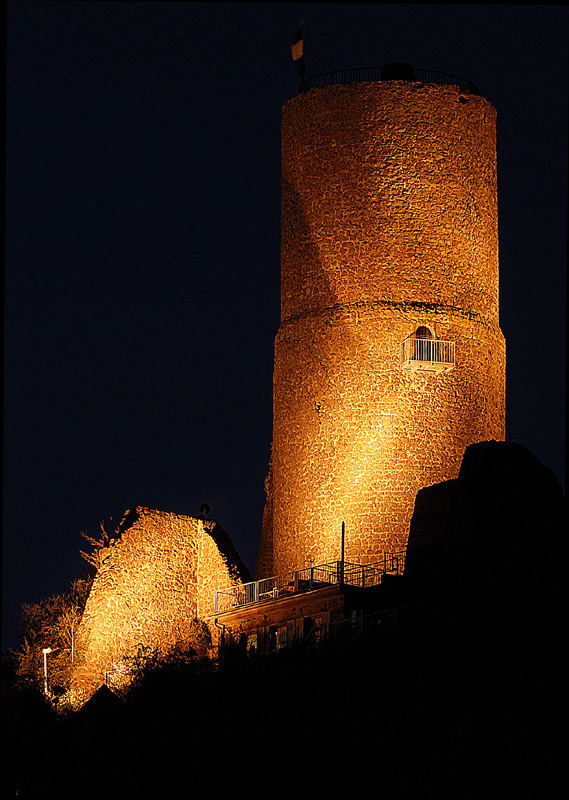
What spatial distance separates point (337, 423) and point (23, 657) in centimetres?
922

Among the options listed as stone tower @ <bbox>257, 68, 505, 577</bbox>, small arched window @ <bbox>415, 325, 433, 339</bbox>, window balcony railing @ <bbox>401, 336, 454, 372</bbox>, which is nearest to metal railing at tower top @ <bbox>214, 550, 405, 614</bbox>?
stone tower @ <bbox>257, 68, 505, 577</bbox>

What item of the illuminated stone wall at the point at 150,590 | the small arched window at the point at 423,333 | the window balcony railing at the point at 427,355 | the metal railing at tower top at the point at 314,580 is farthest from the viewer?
the small arched window at the point at 423,333

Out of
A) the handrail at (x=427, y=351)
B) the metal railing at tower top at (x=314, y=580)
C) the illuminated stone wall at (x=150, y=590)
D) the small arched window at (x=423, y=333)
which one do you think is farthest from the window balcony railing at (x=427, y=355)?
the illuminated stone wall at (x=150, y=590)

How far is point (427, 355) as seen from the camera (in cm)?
4116

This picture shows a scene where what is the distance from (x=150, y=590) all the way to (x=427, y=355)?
26.3ft

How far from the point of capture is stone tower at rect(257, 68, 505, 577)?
4094 cm

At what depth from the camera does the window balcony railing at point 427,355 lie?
40.9 meters

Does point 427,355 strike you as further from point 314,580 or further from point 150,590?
point 150,590

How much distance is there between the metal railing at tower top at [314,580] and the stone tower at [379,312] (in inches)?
12.4

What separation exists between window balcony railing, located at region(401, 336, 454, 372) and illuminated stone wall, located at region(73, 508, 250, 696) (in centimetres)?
584

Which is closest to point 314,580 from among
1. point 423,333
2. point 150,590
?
point 150,590

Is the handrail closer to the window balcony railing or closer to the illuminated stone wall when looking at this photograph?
the window balcony railing

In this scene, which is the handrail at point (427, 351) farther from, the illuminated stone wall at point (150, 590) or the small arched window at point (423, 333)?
the illuminated stone wall at point (150, 590)

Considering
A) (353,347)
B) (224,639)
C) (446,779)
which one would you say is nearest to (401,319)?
(353,347)
